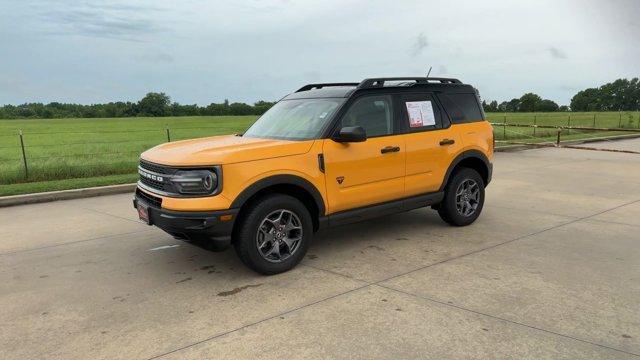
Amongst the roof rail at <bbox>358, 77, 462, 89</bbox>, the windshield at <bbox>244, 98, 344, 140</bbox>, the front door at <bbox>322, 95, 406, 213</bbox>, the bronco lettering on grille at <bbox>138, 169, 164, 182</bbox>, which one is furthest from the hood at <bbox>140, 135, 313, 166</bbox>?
the roof rail at <bbox>358, 77, 462, 89</bbox>

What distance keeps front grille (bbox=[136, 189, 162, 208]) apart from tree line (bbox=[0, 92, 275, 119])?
172 ft

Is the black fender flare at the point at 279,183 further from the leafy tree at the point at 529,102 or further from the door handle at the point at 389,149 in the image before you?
the leafy tree at the point at 529,102

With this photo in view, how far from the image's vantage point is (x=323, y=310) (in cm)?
405

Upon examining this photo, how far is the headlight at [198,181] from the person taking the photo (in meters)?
4.53

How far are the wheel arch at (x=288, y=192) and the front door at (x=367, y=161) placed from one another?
153mm

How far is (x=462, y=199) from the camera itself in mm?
6641

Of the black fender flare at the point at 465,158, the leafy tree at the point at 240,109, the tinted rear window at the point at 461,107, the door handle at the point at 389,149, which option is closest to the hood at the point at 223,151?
the door handle at the point at 389,149

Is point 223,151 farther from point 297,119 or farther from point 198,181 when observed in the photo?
point 297,119

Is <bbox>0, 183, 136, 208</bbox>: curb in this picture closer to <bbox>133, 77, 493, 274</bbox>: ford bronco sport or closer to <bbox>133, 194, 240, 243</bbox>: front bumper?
<bbox>133, 77, 493, 274</bbox>: ford bronco sport

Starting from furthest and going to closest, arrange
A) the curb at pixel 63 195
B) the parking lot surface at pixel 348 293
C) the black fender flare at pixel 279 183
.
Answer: the curb at pixel 63 195
the black fender flare at pixel 279 183
the parking lot surface at pixel 348 293

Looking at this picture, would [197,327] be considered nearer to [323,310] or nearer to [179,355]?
[179,355]

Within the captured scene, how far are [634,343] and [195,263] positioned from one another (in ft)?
12.8

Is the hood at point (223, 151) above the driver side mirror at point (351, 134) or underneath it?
underneath

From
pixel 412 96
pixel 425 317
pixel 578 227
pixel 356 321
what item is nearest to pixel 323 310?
pixel 356 321
